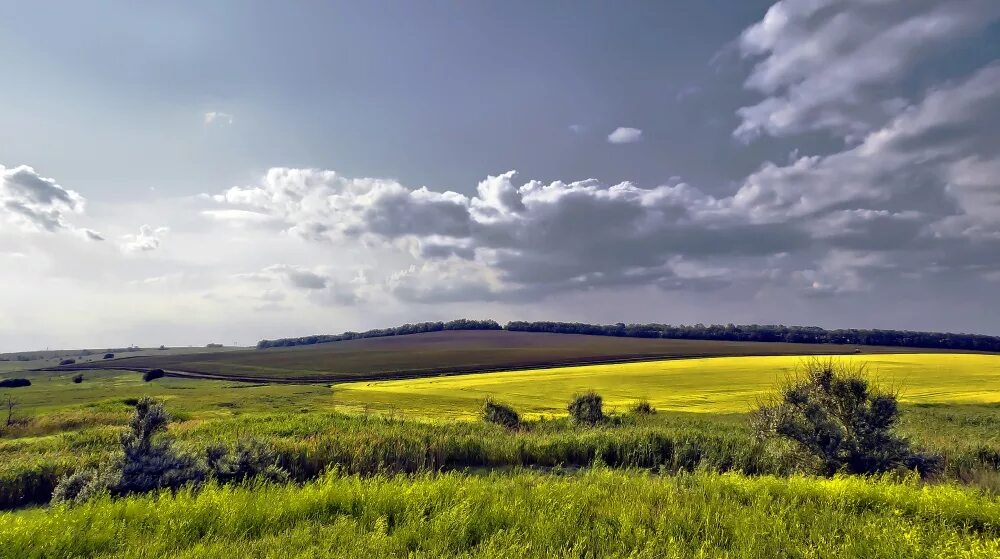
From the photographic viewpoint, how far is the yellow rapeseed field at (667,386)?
37406 millimetres

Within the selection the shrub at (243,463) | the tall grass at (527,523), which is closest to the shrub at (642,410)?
the tall grass at (527,523)

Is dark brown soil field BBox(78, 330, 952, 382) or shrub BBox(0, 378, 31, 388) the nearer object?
shrub BBox(0, 378, 31, 388)

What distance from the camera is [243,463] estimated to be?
9953mm

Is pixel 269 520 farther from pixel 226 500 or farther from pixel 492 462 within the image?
pixel 492 462

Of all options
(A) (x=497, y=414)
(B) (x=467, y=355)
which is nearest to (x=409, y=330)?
(B) (x=467, y=355)

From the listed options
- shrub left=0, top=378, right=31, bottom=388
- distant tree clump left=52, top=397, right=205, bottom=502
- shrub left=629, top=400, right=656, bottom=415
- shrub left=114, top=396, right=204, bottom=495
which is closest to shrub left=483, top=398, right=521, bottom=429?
shrub left=629, top=400, right=656, bottom=415

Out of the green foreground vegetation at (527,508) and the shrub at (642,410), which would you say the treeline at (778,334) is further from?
the green foreground vegetation at (527,508)

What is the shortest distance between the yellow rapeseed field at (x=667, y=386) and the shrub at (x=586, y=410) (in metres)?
6.39

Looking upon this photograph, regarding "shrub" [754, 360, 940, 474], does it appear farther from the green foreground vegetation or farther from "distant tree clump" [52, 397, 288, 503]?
"distant tree clump" [52, 397, 288, 503]

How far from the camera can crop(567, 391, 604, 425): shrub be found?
2442 centimetres

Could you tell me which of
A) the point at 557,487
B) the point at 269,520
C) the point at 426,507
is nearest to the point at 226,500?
the point at 269,520

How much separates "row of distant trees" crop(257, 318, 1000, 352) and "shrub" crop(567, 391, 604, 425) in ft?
321

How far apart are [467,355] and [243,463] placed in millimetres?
82982

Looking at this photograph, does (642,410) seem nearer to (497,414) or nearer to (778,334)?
(497,414)
